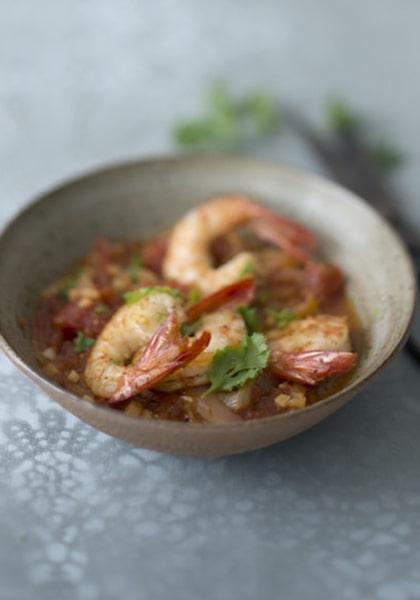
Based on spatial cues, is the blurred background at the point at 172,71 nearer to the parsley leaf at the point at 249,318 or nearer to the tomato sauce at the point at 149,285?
the tomato sauce at the point at 149,285

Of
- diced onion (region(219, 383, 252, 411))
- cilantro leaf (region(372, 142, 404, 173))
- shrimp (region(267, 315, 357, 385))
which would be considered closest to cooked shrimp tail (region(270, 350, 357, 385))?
shrimp (region(267, 315, 357, 385))

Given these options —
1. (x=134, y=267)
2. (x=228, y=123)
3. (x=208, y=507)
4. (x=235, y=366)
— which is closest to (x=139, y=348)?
(x=235, y=366)

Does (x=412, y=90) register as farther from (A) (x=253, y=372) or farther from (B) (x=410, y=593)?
(B) (x=410, y=593)

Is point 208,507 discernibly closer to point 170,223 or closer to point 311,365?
point 311,365

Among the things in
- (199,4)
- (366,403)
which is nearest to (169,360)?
(366,403)

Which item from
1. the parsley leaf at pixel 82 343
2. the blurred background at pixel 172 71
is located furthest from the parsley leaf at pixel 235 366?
the blurred background at pixel 172 71

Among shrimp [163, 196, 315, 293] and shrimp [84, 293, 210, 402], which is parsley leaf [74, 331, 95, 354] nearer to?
shrimp [84, 293, 210, 402]
